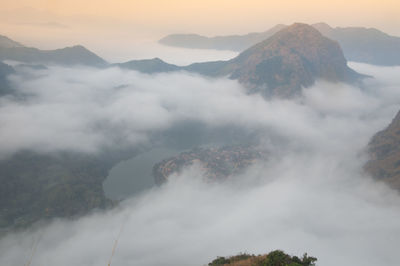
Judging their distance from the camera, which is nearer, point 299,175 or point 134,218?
point 134,218

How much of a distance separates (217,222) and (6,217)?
92.9 metres

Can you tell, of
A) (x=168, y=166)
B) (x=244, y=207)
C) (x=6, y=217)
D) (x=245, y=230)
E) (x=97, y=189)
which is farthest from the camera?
(x=168, y=166)

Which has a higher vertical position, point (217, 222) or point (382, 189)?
point (382, 189)

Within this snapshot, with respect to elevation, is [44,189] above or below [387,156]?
below

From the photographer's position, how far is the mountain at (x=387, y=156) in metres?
124

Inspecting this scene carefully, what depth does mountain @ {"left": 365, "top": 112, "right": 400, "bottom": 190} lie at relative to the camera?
406ft

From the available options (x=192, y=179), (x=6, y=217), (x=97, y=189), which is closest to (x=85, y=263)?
(x=6, y=217)

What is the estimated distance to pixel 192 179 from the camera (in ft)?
593

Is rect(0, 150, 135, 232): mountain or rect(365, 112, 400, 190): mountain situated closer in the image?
rect(365, 112, 400, 190): mountain

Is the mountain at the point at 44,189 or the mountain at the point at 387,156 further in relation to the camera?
the mountain at the point at 44,189

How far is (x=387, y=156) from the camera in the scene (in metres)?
139

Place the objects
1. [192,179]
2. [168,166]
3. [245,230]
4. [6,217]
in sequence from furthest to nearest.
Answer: [168,166] < [192,179] < [6,217] < [245,230]

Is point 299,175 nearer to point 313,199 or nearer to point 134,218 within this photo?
Answer: point 313,199

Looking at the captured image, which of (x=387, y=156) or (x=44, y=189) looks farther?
(x=44, y=189)
